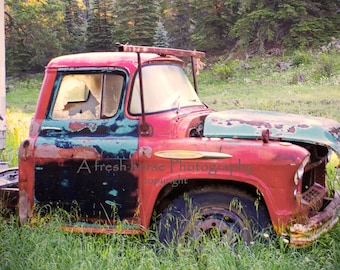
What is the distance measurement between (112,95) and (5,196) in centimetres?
148

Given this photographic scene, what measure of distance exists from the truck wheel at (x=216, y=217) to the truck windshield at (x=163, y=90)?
83 cm

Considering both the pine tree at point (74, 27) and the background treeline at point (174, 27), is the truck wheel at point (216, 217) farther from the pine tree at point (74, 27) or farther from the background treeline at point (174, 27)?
the pine tree at point (74, 27)

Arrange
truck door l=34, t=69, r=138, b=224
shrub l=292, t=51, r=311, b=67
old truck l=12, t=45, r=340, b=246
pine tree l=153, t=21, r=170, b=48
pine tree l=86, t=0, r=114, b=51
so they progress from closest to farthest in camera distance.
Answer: old truck l=12, t=45, r=340, b=246, truck door l=34, t=69, r=138, b=224, shrub l=292, t=51, r=311, b=67, pine tree l=153, t=21, r=170, b=48, pine tree l=86, t=0, r=114, b=51

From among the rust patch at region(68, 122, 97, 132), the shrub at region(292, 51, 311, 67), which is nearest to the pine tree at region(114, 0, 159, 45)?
the shrub at region(292, 51, 311, 67)

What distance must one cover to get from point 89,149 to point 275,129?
5.13 feet

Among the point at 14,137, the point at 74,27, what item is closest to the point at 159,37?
the point at 74,27

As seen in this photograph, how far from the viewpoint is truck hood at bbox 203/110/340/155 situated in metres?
4.30

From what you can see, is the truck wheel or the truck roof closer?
the truck wheel

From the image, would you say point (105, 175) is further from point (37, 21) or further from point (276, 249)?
point (37, 21)

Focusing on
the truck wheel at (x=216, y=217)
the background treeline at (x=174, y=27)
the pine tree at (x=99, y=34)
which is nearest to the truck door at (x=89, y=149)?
the truck wheel at (x=216, y=217)

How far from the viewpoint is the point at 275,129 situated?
4.39 metres

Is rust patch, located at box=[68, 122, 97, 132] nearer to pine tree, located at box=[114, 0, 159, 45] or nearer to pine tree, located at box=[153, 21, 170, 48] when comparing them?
pine tree, located at box=[153, 21, 170, 48]

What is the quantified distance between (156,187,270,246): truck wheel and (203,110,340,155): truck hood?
0.49 m

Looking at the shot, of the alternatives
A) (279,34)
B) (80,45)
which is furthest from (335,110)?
(80,45)
